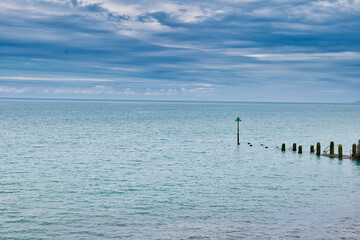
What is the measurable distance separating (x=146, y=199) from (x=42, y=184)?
9965 millimetres

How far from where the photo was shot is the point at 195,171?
132ft

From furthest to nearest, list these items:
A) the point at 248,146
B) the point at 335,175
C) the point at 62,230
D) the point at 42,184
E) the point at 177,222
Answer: the point at 248,146
the point at 335,175
the point at 42,184
the point at 177,222
the point at 62,230

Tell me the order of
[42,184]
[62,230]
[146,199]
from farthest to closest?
1. [42,184]
2. [146,199]
3. [62,230]

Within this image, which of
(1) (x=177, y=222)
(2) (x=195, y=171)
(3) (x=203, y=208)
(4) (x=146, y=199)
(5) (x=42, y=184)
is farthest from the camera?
(2) (x=195, y=171)

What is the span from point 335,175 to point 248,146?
27.7m

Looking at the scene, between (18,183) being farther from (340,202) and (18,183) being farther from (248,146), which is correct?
(248,146)

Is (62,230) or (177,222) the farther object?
(177,222)

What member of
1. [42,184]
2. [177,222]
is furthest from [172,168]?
[177,222]

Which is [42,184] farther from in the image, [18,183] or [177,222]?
[177,222]

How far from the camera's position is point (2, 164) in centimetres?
4391

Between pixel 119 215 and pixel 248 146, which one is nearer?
pixel 119 215

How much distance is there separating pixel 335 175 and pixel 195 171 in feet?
42.5

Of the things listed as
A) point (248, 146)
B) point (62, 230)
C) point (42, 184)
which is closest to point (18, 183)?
point (42, 184)

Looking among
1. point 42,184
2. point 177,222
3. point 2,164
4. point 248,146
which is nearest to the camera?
point 177,222
